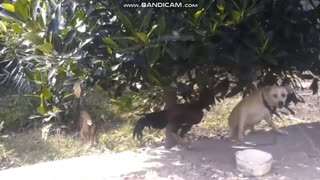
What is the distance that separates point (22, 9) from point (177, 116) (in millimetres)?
1663

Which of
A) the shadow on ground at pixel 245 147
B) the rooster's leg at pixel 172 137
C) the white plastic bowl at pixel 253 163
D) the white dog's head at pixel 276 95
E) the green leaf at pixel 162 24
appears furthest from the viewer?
the rooster's leg at pixel 172 137

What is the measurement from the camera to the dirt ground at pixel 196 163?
3.31 m

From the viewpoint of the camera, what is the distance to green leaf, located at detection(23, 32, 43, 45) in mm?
2572

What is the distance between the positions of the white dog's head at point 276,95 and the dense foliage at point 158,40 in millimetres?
249

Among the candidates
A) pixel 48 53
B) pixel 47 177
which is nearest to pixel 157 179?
pixel 47 177

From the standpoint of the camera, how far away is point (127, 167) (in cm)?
357

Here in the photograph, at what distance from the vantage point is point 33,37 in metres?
2.58

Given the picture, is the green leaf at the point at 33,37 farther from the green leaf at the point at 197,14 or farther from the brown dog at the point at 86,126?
the brown dog at the point at 86,126

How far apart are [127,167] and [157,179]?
0.40m

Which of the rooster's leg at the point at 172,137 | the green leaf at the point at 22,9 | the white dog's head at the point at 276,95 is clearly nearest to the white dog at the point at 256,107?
the white dog's head at the point at 276,95

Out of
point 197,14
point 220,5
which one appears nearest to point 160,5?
point 197,14

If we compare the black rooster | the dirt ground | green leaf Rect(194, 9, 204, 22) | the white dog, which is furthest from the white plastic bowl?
green leaf Rect(194, 9, 204, 22)

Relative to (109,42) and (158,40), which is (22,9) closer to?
(109,42)

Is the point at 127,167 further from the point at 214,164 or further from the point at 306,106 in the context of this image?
the point at 306,106
